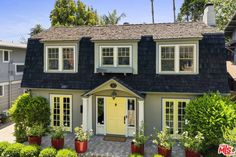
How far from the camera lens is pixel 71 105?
14.9 m

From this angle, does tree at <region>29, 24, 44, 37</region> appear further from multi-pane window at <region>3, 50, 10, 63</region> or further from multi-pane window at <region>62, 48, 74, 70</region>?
multi-pane window at <region>62, 48, 74, 70</region>

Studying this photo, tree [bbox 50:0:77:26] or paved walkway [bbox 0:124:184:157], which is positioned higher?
tree [bbox 50:0:77:26]

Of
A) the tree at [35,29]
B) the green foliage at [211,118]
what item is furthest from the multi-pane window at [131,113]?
the tree at [35,29]

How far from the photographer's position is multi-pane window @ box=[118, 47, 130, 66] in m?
14.3

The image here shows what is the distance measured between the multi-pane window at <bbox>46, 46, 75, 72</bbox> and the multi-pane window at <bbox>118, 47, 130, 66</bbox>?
3.20 meters

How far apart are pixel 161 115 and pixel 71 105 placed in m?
5.85

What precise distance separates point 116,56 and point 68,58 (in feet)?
10.9

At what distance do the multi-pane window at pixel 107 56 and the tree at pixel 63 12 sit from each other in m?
19.0

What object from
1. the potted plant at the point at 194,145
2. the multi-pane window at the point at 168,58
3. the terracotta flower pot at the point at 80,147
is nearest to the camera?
the potted plant at the point at 194,145

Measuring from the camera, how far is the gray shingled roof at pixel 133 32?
44.9 ft

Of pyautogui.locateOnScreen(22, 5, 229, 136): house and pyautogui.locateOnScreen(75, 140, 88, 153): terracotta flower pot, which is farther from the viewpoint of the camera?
pyautogui.locateOnScreen(22, 5, 229, 136): house

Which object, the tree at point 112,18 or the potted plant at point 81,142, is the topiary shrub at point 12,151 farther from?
the tree at point 112,18

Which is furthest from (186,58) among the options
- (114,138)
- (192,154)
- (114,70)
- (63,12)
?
(63,12)

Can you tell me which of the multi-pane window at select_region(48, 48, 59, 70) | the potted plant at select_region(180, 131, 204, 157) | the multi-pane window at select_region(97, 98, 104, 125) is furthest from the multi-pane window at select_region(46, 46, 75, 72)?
the potted plant at select_region(180, 131, 204, 157)
